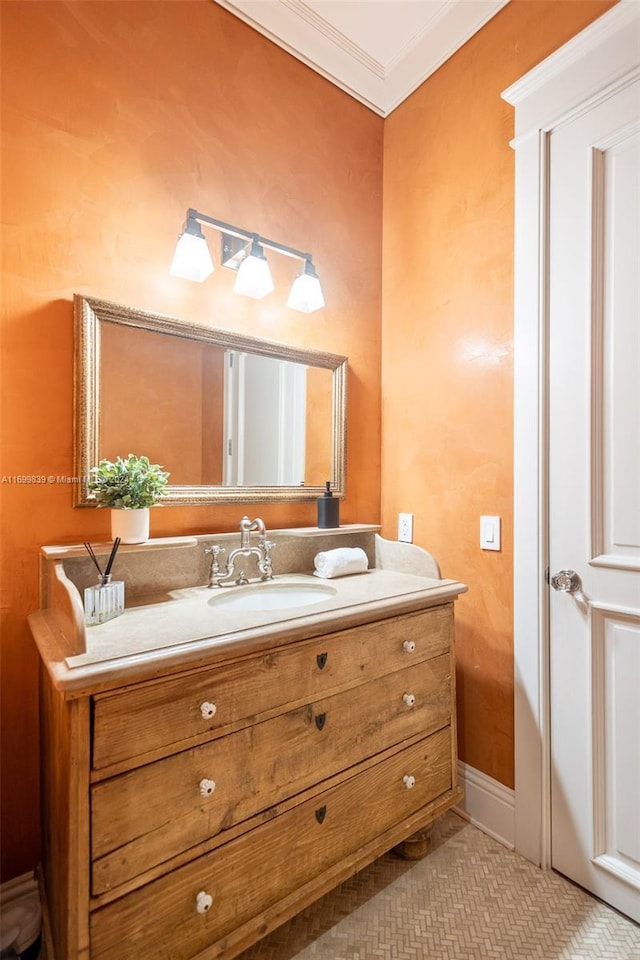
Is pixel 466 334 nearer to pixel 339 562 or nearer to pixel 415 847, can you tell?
pixel 339 562

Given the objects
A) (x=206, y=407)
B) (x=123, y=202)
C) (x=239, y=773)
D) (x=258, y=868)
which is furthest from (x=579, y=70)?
(x=258, y=868)

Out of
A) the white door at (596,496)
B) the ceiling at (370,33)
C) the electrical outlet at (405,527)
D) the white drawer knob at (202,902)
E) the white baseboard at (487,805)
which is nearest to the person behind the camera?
the white drawer knob at (202,902)

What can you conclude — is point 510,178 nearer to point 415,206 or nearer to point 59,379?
point 415,206

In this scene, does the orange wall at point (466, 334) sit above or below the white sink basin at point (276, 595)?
above

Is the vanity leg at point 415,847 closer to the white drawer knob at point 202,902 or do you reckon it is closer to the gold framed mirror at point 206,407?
the white drawer knob at point 202,902

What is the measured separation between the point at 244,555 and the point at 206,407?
54 centimetres

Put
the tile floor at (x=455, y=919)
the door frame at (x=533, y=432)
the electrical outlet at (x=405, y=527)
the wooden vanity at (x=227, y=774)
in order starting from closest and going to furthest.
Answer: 1. the wooden vanity at (x=227, y=774)
2. the tile floor at (x=455, y=919)
3. the door frame at (x=533, y=432)
4. the electrical outlet at (x=405, y=527)

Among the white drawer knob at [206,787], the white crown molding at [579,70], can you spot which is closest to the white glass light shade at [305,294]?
the white crown molding at [579,70]

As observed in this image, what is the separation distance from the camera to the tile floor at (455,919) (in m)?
1.23

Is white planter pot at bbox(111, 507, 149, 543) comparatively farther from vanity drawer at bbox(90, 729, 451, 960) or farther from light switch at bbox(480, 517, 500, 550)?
light switch at bbox(480, 517, 500, 550)

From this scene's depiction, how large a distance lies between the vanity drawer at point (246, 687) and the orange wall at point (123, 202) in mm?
567

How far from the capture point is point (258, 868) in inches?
43.9

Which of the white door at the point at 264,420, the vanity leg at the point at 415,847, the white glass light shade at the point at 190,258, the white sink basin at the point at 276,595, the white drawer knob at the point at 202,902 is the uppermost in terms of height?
the white glass light shade at the point at 190,258

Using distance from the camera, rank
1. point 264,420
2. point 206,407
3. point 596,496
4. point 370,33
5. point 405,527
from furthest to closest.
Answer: point 405,527 → point 370,33 → point 264,420 → point 206,407 → point 596,496
